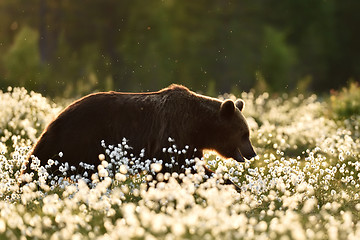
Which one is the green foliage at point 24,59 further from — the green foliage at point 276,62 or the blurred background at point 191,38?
the green foliage at point 276,62

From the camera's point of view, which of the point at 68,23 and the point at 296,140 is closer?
the point at 296,140

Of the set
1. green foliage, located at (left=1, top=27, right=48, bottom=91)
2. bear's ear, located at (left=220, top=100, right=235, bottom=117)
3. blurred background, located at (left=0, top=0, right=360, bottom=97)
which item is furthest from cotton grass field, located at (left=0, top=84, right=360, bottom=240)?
blurred background, located at (left=0, top=0, right=360, bottom=97)

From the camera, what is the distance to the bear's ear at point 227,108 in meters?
7.28

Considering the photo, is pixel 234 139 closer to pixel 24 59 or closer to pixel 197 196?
pixel 197 196

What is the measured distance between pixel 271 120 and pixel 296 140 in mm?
3569

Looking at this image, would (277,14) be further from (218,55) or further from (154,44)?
(154,44)

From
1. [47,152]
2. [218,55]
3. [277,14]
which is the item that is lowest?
[47,152]

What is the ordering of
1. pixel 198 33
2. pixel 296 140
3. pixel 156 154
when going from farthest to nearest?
pixel 198 33, pixel 296 140, pixel 156 154

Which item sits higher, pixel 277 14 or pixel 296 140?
pixel 277 14

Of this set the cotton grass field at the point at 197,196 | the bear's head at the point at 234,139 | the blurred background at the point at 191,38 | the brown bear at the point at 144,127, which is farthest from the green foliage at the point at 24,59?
the bear's head at the point at 234,139

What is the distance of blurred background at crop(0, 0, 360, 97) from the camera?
123ft

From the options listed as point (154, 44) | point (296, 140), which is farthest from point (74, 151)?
point (154, 44)

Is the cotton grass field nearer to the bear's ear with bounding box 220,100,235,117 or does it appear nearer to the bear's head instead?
the bear's head

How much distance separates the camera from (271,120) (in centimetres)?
1517
